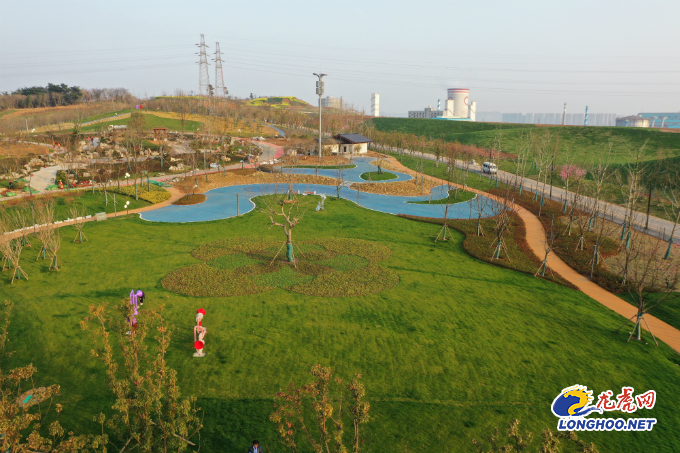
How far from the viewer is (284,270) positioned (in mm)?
20547

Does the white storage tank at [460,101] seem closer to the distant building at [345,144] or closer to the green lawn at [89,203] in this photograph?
the distant building at [345,144]

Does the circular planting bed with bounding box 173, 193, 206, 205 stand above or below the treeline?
below

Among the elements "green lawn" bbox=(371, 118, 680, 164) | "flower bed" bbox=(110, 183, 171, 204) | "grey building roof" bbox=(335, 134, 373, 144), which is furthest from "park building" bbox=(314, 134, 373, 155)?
"flower bed" bbox=(110, 183, 171, 204)

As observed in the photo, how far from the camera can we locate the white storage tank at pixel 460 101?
17662cm

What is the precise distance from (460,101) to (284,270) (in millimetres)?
176071

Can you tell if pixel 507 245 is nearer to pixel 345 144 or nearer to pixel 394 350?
pixel 394 350

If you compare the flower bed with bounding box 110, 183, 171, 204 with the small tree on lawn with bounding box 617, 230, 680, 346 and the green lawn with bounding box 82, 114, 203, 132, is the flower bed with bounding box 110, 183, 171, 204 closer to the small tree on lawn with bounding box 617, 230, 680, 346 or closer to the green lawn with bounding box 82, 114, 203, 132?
the small tree on lawn with bounding box 617, 230, 680, 346

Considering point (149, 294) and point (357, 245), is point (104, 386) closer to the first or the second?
point (149, 294)

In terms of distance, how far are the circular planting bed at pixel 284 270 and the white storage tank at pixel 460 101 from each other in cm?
16951

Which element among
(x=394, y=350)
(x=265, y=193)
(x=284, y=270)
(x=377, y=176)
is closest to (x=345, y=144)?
(x=377, y=176)

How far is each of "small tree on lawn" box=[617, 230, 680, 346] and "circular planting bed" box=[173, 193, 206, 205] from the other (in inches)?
1271

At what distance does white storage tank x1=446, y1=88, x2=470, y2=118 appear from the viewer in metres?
177

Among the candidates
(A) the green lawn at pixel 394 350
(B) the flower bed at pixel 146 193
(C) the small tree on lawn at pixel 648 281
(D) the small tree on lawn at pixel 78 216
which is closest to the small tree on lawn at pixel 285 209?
(A) the green lawn at pixel 394 350

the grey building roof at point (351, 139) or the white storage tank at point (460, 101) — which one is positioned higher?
the white storage tank at point (460, 101)
